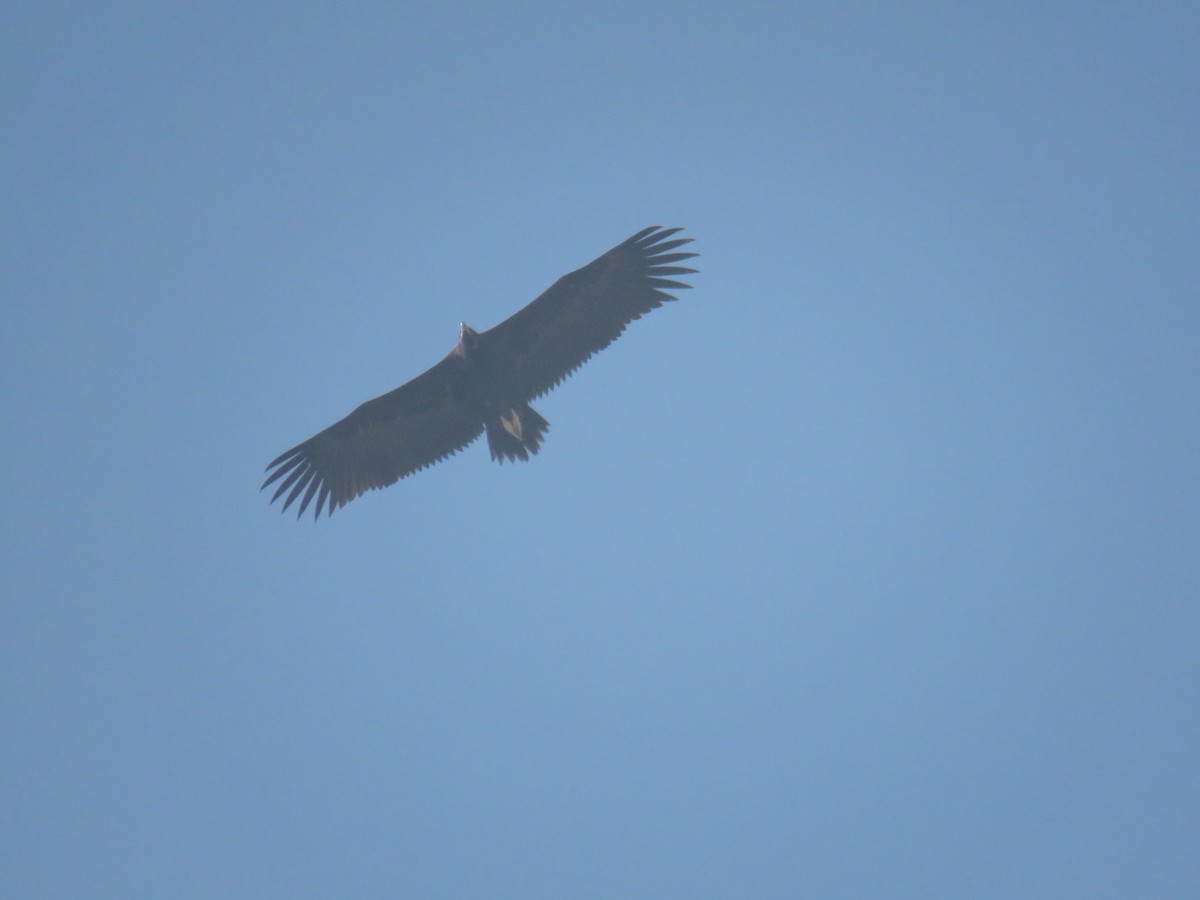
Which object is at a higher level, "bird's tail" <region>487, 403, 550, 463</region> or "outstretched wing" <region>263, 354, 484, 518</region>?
"outstretched wing" <region>263, 354, 484, 518</region>

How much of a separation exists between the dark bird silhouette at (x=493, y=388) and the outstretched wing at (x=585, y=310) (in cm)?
1

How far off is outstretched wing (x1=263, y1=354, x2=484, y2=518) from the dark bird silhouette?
1cm

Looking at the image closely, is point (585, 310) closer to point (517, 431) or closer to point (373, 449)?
point (517, 431)

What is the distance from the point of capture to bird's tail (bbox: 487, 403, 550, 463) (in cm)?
1596

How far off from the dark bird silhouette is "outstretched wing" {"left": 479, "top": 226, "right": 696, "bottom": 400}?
0.04 ft

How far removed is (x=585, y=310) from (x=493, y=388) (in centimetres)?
157

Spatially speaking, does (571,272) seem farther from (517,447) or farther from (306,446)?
(306,446)

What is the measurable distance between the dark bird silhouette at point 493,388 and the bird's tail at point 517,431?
0.04 feet

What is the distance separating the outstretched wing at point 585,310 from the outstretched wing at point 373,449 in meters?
1.14

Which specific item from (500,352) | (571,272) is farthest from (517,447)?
(571,272)

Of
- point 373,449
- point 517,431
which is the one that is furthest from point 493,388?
point 373,449

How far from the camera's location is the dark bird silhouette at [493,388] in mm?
15711

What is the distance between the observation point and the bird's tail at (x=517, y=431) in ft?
52.4

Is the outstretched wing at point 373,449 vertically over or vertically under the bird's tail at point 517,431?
over
